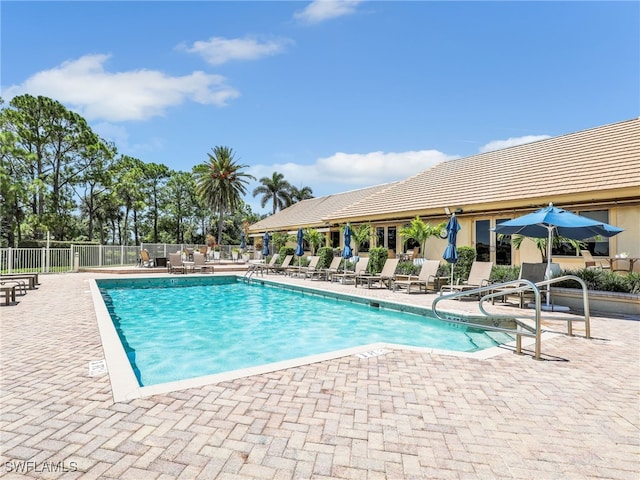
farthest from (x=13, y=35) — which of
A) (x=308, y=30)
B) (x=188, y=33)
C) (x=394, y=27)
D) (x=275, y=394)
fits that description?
(x=275, y=394)

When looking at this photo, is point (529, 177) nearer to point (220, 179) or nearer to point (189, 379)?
point (189, 379)

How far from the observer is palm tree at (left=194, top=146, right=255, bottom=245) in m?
41.5

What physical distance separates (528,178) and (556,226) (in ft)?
22.6

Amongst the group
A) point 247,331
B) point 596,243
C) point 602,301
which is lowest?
point 247,331

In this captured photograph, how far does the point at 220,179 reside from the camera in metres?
41.6

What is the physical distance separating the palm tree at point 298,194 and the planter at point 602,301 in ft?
145

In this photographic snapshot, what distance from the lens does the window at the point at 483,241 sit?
15453 millimetres

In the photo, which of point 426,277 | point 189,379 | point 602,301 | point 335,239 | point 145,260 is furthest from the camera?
point 335,239

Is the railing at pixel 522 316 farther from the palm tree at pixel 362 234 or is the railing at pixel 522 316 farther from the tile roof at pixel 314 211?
the tile roof at pixel 314 211

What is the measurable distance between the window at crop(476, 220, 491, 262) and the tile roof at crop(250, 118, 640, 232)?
0.76 m

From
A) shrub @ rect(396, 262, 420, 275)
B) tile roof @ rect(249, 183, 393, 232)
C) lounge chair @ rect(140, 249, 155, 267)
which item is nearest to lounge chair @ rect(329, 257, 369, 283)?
shrub @ rect(396, 262, 420, 275)

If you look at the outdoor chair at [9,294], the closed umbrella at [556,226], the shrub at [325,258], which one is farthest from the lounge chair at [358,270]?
the outdoor chair at [9,294]

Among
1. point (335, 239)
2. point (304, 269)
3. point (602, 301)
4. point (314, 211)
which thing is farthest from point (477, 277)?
point (314, 211)

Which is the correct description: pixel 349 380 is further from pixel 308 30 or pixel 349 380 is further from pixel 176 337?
pixel 308 30
